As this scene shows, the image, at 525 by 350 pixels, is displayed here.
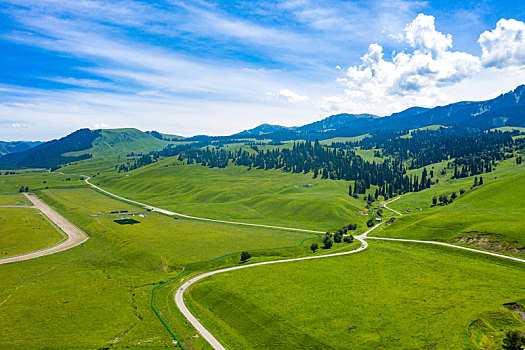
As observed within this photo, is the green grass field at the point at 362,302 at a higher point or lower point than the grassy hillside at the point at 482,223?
lower

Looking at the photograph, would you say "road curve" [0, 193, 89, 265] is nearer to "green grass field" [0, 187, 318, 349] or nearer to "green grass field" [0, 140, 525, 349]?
"green grass field" [0, 187, 318, 349]

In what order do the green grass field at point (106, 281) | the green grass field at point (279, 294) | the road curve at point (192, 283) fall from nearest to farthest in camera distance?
the green grass field at point (279, 294), the road curve at point (192, 283), the green grass field at point (106, 281)

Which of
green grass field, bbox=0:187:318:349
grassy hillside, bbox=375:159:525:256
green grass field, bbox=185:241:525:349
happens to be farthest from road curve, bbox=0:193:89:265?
grassy hillside, bbox=375:159:525:256

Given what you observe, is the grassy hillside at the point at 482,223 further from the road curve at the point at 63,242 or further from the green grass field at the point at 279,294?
the road curve at the point at 63,242

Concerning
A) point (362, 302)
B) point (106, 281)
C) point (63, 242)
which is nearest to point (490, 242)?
point (362, 302)

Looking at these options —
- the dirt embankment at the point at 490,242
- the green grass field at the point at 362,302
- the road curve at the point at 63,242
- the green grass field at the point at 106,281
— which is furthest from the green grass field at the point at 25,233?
the dirt embankment at the point at 490,242

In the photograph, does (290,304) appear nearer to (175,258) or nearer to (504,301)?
(504,301)
